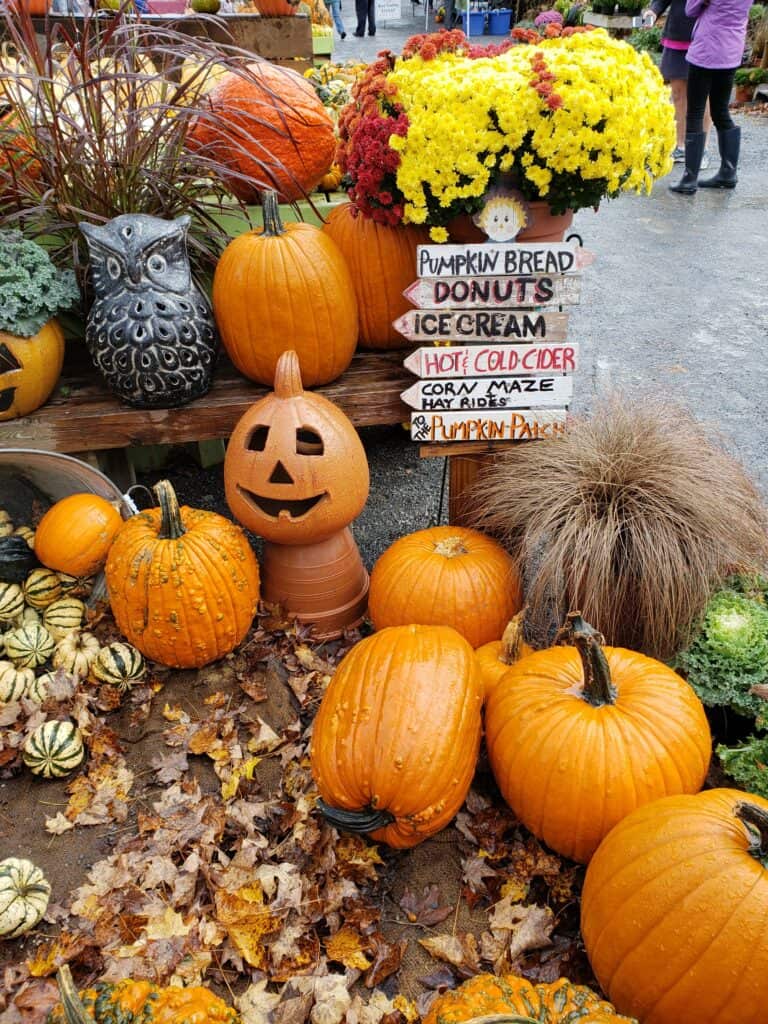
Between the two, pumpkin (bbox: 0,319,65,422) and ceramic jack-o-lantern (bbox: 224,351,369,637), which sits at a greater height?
pumpkin (bbox: 0,319,65,422)

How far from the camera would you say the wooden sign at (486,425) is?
2.83 metres

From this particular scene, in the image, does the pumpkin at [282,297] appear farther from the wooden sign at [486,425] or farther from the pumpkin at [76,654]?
the pumpkin at [76,654]

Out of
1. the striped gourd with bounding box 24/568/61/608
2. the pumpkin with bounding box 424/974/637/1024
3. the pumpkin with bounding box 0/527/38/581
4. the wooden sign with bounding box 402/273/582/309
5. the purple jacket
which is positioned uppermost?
the purple jacket

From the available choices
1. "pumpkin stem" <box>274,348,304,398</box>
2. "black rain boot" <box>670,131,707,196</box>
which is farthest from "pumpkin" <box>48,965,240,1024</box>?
"black rain boot" <box>670,131,707,196</box>

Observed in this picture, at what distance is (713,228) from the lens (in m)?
7.15

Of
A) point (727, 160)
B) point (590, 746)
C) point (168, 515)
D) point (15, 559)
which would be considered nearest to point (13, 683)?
point (15, 559)

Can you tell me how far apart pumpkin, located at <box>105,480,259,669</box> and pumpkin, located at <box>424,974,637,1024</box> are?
1320 millimetres

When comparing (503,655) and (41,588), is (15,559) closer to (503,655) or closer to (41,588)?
(41,588)

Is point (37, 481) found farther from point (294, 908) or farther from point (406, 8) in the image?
point (406, 8)

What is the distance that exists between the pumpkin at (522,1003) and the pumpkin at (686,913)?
5.1 inches

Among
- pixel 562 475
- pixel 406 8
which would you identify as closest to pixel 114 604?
pixel 562 475

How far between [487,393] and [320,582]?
3.02 ft

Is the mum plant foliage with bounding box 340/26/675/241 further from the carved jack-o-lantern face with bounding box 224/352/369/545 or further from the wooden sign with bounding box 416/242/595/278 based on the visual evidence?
the carved jack-o-lantern face with bounding box 224/352/369/545

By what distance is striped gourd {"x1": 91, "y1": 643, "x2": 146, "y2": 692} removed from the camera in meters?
2.47
